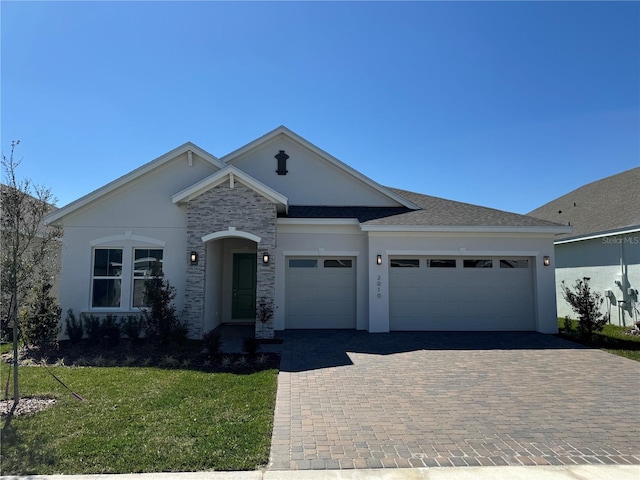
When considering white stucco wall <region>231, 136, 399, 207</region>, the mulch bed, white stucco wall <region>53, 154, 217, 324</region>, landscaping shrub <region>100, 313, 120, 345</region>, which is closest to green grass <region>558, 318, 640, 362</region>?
white stucco wall <region>231, 136, 399, 207</region>

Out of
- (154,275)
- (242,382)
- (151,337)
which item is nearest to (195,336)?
(151,337)

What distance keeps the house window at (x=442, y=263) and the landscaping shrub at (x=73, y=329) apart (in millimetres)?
10707

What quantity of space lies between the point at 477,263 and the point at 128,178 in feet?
37.2

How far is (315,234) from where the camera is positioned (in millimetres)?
12883

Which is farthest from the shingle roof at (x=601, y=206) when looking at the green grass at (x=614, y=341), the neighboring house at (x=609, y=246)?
the green grass at (x=614, y=341)

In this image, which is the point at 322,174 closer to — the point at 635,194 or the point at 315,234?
the point at 315,234

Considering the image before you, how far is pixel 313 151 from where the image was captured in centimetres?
1502

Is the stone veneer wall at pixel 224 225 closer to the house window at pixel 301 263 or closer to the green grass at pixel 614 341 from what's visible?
the house window at pixel 301 263

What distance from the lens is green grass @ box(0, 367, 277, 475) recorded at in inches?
165

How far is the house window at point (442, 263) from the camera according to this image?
42.1 feet

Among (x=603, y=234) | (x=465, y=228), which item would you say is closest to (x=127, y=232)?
(x=465, y=228)

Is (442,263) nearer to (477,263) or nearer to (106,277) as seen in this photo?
(477,263)

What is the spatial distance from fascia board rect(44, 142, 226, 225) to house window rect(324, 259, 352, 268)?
4.58m

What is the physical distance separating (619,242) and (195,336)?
15238 mm
